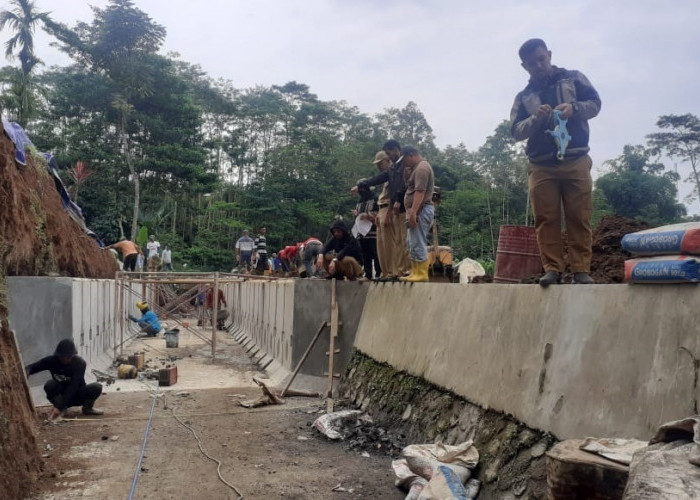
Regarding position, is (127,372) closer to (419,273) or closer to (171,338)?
(171,338)

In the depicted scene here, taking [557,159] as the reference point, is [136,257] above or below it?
below

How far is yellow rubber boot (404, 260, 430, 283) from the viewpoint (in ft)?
24.2

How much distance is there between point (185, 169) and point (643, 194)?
24.4 m

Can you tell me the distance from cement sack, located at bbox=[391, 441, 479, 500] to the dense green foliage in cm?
2272

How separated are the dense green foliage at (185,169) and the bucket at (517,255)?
65.7 ft

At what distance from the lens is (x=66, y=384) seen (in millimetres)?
8125

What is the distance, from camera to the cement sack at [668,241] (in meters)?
3.10

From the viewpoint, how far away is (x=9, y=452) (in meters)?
4.81

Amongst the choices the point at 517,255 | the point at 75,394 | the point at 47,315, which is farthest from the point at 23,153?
the point at 517,255

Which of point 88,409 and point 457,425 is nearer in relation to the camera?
point 457,425

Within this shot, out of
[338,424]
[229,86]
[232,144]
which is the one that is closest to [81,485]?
[338,424]

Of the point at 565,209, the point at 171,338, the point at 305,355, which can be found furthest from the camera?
the point at 171,338

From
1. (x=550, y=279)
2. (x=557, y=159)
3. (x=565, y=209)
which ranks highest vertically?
(x=557, y=159)

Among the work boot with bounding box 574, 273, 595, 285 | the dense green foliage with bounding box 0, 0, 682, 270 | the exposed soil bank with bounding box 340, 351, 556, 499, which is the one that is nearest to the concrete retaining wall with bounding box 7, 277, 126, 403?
the exposed soil bank with bounding box 340, 351, 556, 499
